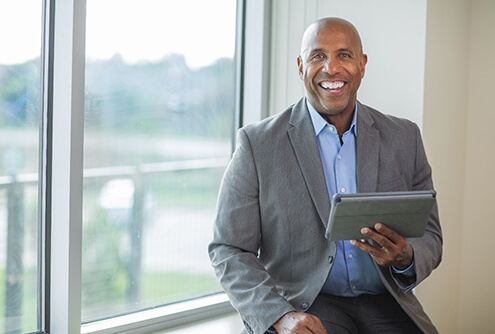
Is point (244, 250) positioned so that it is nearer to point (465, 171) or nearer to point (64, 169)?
point (64, 169)

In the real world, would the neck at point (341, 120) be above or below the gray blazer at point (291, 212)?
above

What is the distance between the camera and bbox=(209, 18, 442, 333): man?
5.69 ft

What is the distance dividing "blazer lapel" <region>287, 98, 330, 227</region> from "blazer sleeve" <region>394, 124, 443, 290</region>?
0.91ft

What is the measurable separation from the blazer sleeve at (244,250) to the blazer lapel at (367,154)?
0.32 metres

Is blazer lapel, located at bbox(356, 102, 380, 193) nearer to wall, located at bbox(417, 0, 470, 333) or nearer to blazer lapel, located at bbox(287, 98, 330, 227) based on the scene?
blazer lapel, located at bbox(287, 98, 330, 227)

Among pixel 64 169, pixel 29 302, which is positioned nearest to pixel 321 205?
pixel 64 169

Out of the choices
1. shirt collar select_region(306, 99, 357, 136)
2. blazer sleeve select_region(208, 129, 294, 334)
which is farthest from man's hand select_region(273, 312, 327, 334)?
shirt collar select_region(306, 99, 357, 136)

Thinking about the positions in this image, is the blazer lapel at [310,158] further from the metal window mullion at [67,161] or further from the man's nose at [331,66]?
the metal window mullion at [67,161]

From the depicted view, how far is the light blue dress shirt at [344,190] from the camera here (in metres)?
1.78

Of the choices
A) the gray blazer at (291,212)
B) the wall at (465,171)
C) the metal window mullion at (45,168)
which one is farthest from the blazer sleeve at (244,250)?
the wall at (465,171)

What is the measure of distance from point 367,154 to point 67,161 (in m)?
1.02

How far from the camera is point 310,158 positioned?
1.80m

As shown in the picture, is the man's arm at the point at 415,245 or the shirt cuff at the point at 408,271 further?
the shirt cuff at the point at 408,271

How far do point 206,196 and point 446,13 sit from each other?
126 cm
